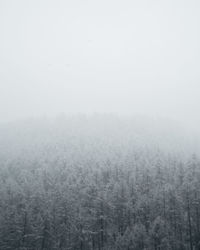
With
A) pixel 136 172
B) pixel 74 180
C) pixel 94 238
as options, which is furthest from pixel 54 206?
pixel 136 172

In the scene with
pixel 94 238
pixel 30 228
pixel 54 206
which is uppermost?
pixel 54 206

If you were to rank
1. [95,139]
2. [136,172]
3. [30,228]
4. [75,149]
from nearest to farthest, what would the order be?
[30,228] → [136,172] → [75,149] → [95,139]

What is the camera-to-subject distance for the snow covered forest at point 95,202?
41.0 metres

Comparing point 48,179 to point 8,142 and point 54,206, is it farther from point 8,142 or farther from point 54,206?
point 8,142

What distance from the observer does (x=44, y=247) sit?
143 ft

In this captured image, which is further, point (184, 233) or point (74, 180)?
point (74, 180)

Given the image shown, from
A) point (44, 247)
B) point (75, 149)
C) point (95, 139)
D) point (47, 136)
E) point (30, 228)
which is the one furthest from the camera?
point (47, 136)

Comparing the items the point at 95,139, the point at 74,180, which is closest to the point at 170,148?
the point at 95,139

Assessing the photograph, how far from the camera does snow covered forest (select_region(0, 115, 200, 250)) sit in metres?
41.0

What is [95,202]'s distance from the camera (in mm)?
45031

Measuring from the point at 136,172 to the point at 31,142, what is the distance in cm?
6645

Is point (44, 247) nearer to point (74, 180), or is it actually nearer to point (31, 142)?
point (74, 180)

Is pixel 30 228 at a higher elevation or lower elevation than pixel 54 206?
lower

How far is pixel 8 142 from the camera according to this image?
4525 inches
